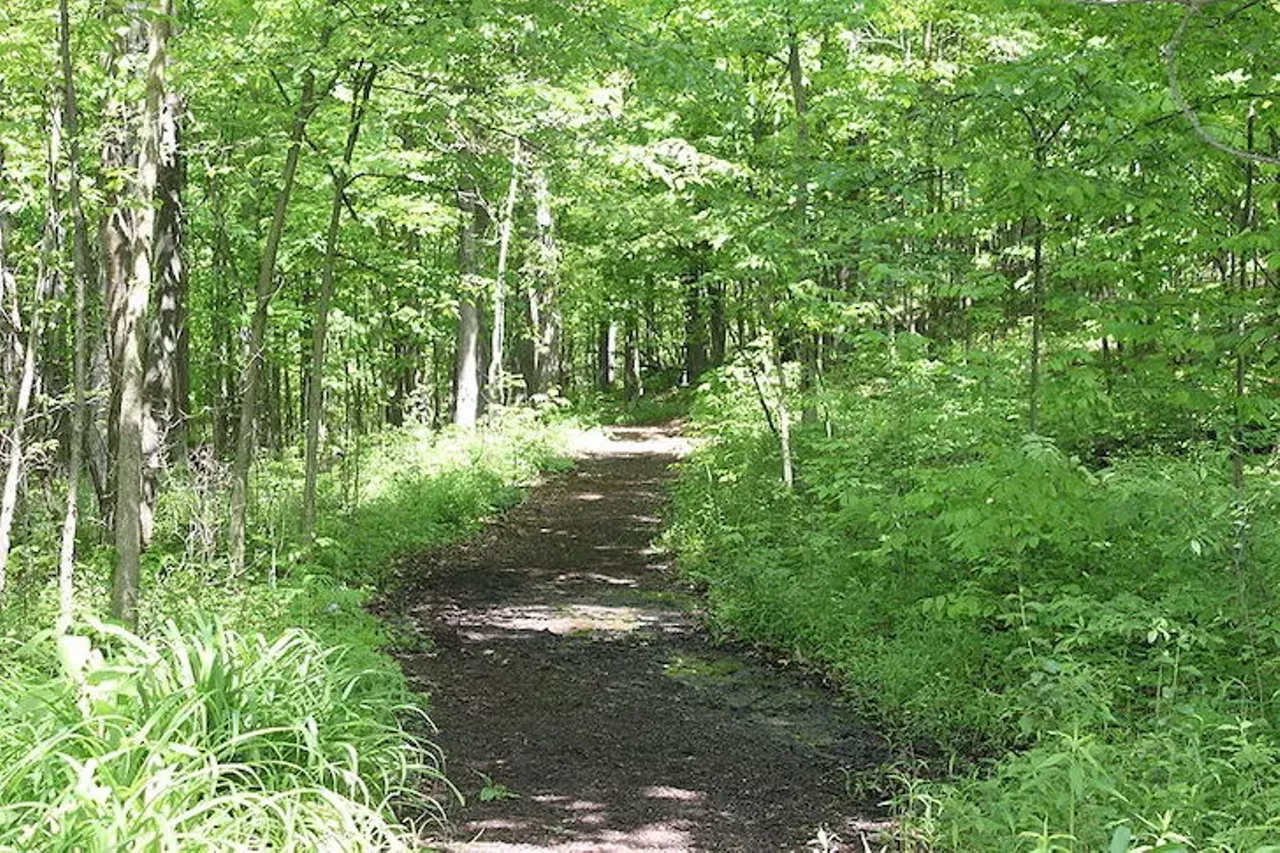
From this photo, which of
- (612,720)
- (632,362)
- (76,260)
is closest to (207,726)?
(612,720)

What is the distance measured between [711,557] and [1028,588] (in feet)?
15.7

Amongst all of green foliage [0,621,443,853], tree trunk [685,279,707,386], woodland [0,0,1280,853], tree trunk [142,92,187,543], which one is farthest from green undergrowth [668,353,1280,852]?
tree trunk [685,279,707,386]

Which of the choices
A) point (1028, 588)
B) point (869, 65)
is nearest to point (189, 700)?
point (1028, 588)

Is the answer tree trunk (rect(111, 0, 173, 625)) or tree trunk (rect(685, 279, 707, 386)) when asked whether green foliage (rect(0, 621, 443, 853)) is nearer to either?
tree trunk (rect(111, 0, 173, 625))

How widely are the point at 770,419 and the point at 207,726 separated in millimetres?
8281

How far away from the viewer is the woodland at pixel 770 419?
4.09m

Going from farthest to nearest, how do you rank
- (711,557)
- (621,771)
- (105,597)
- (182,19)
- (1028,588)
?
(711,557) < (182,19) < (105,597) < (1028,588) < (621,771)

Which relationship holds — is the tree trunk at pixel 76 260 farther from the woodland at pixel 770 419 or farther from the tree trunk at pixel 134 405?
the tree trunk at pixel 134 405

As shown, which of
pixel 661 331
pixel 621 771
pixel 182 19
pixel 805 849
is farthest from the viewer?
pixel 661 331

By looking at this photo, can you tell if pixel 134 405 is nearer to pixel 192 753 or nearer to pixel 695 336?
pixel 192 753

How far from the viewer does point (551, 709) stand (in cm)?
672

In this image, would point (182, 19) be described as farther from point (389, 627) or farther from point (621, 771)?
point (621, 771)

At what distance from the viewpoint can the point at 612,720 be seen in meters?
6.54

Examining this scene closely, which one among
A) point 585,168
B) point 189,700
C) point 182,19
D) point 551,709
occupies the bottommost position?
point 551,709
